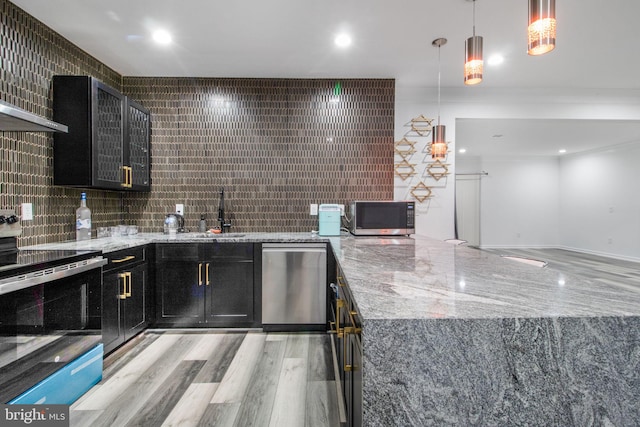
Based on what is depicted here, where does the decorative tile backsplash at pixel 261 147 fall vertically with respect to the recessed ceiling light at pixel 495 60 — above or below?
below

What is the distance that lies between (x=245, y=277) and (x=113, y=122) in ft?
5.82

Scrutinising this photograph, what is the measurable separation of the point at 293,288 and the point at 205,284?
0.81 m

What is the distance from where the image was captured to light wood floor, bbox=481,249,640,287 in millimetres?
4466

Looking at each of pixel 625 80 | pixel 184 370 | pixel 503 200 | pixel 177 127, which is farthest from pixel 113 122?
pixel 503 200

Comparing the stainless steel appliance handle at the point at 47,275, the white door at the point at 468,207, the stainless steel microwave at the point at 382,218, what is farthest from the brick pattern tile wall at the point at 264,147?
the white door at the point at 468,207

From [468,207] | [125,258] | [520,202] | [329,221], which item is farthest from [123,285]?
[520,202]

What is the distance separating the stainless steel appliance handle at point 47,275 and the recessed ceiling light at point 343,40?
2.47m

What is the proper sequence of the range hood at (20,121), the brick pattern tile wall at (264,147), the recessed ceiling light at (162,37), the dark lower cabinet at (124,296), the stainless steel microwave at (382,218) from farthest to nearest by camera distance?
the brick pattern tile wall at (264,147), the stainless steel microwave at (382,218), the recessed ceiling light at (162,37), the dark lower cabinet at (124,296), the range hood at (20,121)

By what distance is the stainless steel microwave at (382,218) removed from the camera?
2.92m

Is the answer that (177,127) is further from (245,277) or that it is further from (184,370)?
(184,370)

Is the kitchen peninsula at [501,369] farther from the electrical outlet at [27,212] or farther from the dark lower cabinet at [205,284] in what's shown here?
the electrical outlet at [27,212]

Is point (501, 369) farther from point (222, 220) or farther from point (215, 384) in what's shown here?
point (222, 220)

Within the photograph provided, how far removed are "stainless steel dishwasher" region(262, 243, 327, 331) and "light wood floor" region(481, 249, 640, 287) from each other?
3392 mm

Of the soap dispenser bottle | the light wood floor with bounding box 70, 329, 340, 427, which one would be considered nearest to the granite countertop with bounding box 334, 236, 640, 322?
the light wood floor with bounding box 70, 329, 340, 427
